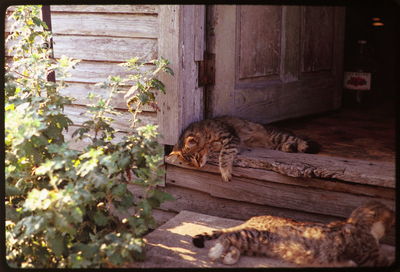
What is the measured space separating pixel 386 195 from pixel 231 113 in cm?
150

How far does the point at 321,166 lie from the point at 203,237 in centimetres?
93

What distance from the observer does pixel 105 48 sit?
3875mm

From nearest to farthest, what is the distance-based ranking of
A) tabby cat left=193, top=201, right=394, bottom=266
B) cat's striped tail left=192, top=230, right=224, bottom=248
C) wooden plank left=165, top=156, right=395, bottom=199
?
tabby cat left=193, top=201, right=394, bottom=266, cat's striped tail left=192, top=230, right=224, bottom=248, wooden plank left=165, top=156, right=395, bottom=199

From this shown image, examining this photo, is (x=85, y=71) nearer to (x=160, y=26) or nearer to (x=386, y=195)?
(x=160, y=26)

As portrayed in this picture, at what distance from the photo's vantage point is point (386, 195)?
2939mm

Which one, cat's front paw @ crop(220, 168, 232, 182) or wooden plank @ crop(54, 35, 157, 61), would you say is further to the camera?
wooden plank @ crop(54, 35, 157, 61)

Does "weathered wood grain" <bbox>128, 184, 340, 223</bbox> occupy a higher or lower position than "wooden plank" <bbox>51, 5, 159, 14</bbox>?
lower

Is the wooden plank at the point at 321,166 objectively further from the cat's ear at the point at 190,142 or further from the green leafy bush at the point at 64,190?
the green leafy bush at the point at 64,190

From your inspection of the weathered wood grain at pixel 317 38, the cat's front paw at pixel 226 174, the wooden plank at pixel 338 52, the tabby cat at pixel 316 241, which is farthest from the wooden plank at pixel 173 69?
the wooden plank at pixel 338 52

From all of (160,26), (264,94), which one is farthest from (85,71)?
(264,94)

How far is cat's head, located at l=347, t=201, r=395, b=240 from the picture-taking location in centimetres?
259

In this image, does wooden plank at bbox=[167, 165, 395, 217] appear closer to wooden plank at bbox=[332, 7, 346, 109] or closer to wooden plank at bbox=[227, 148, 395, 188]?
wooden plank at bbox=[227, 148, 395, 188]

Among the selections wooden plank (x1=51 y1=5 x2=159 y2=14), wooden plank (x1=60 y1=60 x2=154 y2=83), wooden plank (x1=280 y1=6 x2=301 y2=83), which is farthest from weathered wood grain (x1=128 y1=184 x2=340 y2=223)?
wooden plank (x1=280 y1=6 x2=301 y2=83)

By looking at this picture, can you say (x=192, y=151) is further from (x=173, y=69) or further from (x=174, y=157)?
(x=173, y=69)
